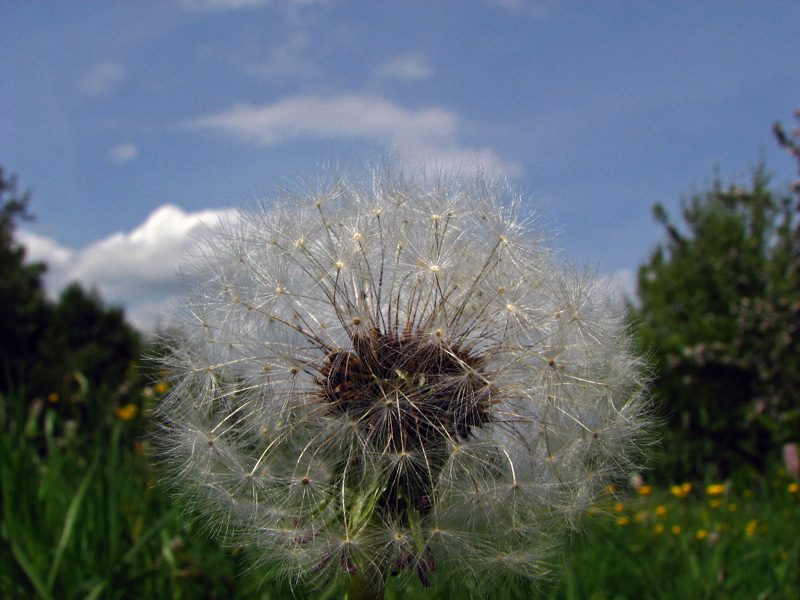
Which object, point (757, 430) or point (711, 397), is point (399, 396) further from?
point (711, 397)

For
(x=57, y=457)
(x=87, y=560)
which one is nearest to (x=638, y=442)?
(x=87, y=560)

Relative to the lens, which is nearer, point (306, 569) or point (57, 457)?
point (306, 569)

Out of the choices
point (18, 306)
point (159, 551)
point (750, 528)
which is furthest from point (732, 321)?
point (18, 306)

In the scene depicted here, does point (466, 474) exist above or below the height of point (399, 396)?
below

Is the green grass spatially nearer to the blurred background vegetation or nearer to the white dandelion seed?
the blurred background vegetation

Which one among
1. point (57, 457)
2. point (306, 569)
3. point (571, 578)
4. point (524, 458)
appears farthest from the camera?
point (57, 457)
